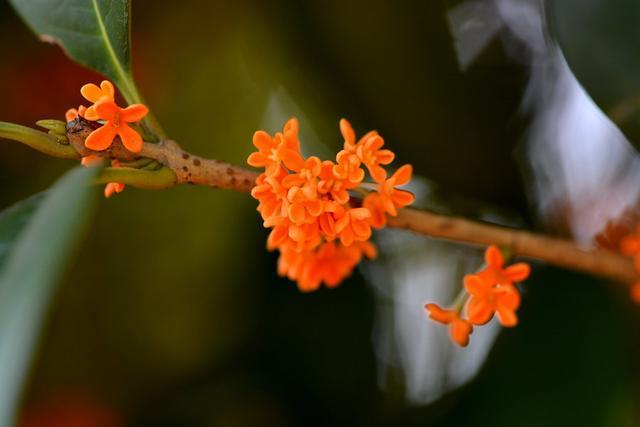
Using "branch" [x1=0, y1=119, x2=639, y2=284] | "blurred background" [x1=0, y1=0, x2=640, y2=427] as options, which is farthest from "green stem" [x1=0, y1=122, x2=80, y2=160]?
"blurred background" [x1=0, y1=0, x2=640, y2=427]

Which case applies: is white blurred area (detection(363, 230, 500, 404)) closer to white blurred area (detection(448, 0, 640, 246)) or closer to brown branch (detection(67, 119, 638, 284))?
white blurred area (detection(448, 0, 640, 246))

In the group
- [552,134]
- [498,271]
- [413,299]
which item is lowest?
[413,299]

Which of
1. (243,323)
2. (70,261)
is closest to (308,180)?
(70,261)

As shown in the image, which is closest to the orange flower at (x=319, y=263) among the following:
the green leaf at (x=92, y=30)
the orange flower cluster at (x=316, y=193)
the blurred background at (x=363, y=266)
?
the orange flower cluster at (x=316, y=193)

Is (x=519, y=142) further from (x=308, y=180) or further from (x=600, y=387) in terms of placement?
(x=308, y=180)

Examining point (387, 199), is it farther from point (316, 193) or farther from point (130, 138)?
point (130, 138)

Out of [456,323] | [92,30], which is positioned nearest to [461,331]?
[456,323]
